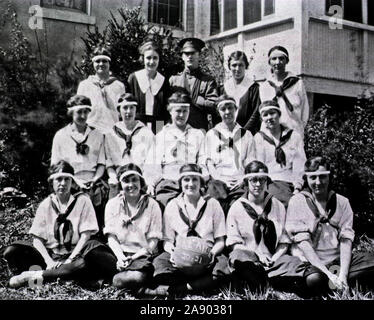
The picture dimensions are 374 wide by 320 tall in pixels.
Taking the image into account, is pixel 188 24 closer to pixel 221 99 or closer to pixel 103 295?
pixel 221 99

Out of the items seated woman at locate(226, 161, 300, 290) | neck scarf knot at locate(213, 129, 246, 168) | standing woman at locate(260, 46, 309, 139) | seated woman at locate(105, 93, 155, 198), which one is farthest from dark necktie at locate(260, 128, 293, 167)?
seated woman at locate(105, 93, 155, 198)

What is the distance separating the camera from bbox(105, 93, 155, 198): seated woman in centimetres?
550

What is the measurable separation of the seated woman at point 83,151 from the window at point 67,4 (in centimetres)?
384

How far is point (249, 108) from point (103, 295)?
107 inches

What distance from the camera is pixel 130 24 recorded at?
764cm

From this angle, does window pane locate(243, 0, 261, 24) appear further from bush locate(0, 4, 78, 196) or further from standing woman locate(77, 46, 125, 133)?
standing woman locate(77, 46, 125, 133)

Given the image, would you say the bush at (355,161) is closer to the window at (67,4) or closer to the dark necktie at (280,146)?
the dark necktie at (280,146)

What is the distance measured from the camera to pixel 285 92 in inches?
235

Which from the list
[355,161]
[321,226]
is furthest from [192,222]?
[355,161]

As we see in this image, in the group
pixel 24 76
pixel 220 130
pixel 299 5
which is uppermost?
pixel 299 5

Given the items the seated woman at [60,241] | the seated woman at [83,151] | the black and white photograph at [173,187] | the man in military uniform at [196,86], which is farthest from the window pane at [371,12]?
the seated woman at [60,241]

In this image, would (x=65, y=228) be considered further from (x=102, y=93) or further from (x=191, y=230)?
(x=102, y=93)

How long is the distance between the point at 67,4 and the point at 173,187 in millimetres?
4925

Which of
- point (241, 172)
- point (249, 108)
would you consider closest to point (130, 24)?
point (249, 108)
